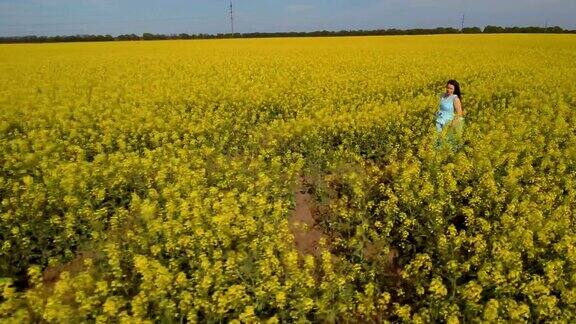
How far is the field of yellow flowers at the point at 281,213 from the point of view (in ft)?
13.6

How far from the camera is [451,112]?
902 centimetres

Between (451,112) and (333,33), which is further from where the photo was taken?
(333,33)

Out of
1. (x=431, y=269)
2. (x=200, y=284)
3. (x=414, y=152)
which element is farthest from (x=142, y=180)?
(x=414, y=152)

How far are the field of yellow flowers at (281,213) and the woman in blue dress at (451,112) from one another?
0.99 feet

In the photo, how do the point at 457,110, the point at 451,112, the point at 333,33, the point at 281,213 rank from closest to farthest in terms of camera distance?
the point at 281,213 < the point at 457,110 < the point at 451,112 < the point at 333,33

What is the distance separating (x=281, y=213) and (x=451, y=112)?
4.78 metres

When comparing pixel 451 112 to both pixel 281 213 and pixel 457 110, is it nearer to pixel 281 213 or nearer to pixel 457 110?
pixel 457 110

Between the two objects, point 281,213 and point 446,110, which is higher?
point 446,110

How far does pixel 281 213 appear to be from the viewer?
19.9 feet

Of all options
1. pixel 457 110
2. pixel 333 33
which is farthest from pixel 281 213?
pixel 333 33

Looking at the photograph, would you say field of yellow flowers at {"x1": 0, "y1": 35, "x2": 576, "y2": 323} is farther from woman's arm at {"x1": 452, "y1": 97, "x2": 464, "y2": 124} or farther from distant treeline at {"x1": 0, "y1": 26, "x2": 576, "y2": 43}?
distant treeline at {"x1": 0, "y1": 26, "x2": 576, "y2": 43}

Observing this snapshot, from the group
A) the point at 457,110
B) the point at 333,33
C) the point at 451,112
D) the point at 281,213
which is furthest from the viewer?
the point at 333,33

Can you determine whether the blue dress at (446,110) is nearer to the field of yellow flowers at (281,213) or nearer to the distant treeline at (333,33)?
the field of yellow flowers at (281,213)

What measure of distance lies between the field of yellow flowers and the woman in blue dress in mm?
301
